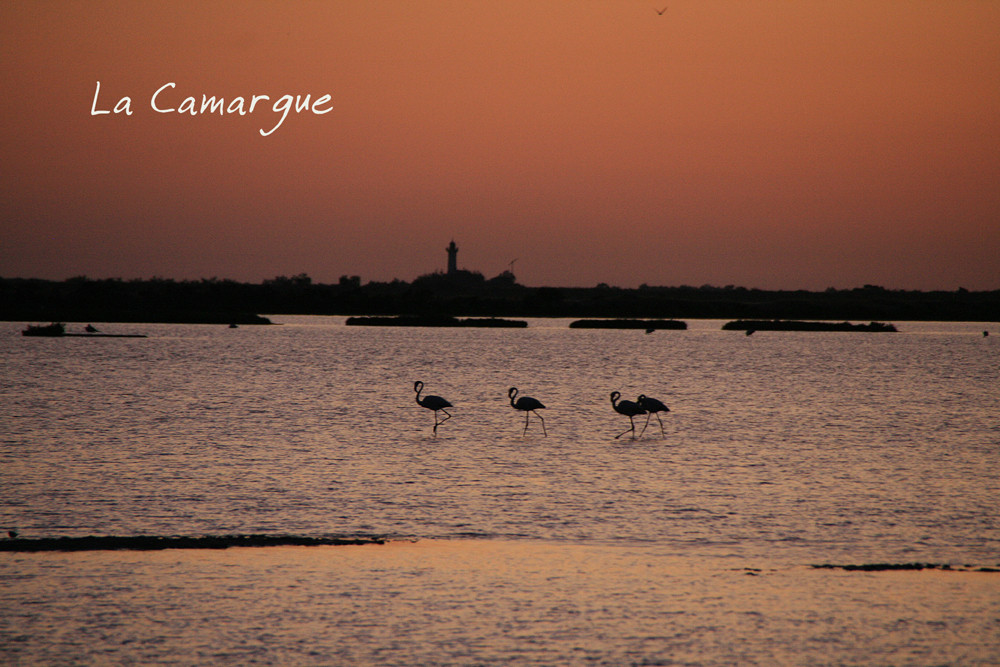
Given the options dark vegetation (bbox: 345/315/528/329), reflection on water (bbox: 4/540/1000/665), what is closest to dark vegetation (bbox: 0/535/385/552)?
reflection on water (bbox: 4/540/1000/665)

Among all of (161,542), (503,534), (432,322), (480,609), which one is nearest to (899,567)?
(503,534)

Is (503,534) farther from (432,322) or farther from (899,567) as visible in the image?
(432,322)

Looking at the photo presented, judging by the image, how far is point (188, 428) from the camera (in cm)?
2503

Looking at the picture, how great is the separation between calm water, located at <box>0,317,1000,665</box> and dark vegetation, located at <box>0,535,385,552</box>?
1.17 feet

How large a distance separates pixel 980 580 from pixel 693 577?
3.09 metres

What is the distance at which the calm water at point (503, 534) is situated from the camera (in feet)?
27.7

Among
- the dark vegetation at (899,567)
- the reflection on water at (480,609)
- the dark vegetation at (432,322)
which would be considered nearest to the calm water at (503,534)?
the reflection on water at (480,609)

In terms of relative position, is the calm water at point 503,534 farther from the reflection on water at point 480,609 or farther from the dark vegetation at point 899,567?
the dark vegetation at point 899,567

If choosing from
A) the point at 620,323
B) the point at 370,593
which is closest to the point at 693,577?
the point at 370,593

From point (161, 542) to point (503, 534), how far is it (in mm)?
4278

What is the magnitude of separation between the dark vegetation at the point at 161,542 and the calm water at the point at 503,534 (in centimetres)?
36

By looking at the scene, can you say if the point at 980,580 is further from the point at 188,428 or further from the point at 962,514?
the point at 188,428

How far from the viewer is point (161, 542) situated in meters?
11.7

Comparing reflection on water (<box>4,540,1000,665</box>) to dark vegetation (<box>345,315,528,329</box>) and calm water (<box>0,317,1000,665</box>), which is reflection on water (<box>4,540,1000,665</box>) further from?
dark vegetation (<box>345,315,528,329</box>)
